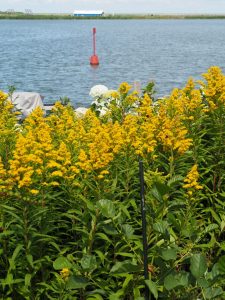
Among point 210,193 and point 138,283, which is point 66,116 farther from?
point 138,283

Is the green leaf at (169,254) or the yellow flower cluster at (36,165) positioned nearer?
the green leaf at (169,254)

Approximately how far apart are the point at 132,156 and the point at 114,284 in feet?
3.90

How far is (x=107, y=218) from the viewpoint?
419cm

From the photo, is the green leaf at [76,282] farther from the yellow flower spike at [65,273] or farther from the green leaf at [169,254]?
the green leaf at [169,254]

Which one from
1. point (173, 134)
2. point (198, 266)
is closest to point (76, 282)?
point (198, 266)

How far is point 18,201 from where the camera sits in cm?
431

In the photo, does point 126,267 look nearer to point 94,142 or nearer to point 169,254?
point 169,254

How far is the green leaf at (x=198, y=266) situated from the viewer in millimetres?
3457

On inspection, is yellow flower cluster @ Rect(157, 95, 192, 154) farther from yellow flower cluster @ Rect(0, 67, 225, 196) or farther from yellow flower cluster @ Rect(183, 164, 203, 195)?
yellow flower cluster @ Rect(183, 164, 203, 195)

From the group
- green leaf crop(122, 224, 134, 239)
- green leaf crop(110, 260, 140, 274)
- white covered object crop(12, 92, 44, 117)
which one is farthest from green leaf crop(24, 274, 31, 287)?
white covered object crop(12, 92, 44, 117)

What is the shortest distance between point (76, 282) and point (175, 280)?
64 cm

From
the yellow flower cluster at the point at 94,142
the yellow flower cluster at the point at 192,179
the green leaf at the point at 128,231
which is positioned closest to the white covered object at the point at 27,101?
the yellow flower cluster at the point at 94,142

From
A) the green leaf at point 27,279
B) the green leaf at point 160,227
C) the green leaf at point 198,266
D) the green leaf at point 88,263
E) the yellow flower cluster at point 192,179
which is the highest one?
the yellow flower cluster at point 192,179

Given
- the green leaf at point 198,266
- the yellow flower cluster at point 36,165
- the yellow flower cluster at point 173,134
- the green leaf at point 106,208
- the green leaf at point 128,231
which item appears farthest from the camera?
the yellow flower cluster at point 173,134
